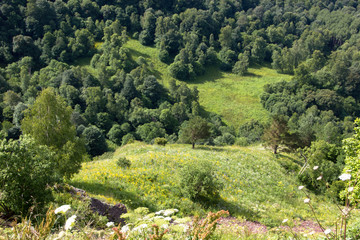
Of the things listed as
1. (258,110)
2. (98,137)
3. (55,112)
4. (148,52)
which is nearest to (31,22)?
(148,52)

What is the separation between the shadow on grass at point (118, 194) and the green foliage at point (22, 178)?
4.81 m

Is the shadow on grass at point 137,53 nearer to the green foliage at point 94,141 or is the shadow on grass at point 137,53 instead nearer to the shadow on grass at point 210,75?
the shadow on grass at point 210,75

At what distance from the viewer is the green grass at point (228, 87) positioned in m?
80.6

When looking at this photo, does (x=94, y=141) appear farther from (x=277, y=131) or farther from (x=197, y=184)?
(x=197, y=184)

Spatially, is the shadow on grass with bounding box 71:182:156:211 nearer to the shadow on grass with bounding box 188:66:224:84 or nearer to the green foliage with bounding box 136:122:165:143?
the green foliage with bounding box 136:122:165:143

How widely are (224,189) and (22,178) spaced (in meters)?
16.1

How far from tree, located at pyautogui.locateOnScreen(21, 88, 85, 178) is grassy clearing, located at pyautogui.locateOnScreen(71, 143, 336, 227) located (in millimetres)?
2024

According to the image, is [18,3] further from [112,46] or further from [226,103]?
[226,103]

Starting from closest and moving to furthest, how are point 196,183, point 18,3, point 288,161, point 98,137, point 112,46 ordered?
point 196,183 → point 288,161 → point 98,137 → point 112,46 → point 18,3

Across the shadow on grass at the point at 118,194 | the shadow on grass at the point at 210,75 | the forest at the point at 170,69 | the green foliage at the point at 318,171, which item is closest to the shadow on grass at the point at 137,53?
the forest at the point at 170,69

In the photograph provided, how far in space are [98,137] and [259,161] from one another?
1492 inches

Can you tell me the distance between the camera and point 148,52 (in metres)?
102

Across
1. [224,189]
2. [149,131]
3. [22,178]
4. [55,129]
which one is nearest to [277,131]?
[224,189]

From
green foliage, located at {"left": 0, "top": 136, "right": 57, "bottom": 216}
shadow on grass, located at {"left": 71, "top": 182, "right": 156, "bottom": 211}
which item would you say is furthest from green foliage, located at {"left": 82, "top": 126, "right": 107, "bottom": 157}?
green foliage, located at {"left": 0, "top": 136, "right": 57, "bottom": 216}
